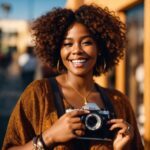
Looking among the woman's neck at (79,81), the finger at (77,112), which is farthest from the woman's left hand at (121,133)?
the woman's neck at (79,81)

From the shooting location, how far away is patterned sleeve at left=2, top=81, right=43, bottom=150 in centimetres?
245

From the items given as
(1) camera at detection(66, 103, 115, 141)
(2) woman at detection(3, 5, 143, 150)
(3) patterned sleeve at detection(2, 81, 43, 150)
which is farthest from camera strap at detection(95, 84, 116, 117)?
(3) patterned sleeve at detection(2, 81, 43, 150)

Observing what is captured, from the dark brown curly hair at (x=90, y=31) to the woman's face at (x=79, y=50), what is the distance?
0.04 metres

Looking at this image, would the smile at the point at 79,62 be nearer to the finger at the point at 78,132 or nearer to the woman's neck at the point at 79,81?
the woman's neck at the point at 79,81

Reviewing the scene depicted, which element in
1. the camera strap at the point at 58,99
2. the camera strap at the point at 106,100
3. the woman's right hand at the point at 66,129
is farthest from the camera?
the camera strap at the point at 106,100

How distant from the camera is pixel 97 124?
7.95 ft

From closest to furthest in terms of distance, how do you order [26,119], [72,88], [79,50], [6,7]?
1. [26,119]
2. [79,50]
3. [72,88]
4. [6,7]

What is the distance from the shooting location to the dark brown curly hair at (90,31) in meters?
2.68

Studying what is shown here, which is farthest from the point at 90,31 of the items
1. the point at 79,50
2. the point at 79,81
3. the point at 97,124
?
the point at 97,124

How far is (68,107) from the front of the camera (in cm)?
251

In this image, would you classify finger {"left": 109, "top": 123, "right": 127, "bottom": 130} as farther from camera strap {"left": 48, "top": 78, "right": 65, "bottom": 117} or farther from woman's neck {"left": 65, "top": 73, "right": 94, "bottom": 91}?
woman's neck {"left": 65, "top": 73, "right": 94, "bottom": 91}

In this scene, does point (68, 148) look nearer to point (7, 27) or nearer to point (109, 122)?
point (109, 122)

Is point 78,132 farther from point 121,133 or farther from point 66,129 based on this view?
point 121,133

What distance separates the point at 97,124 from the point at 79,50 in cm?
37
